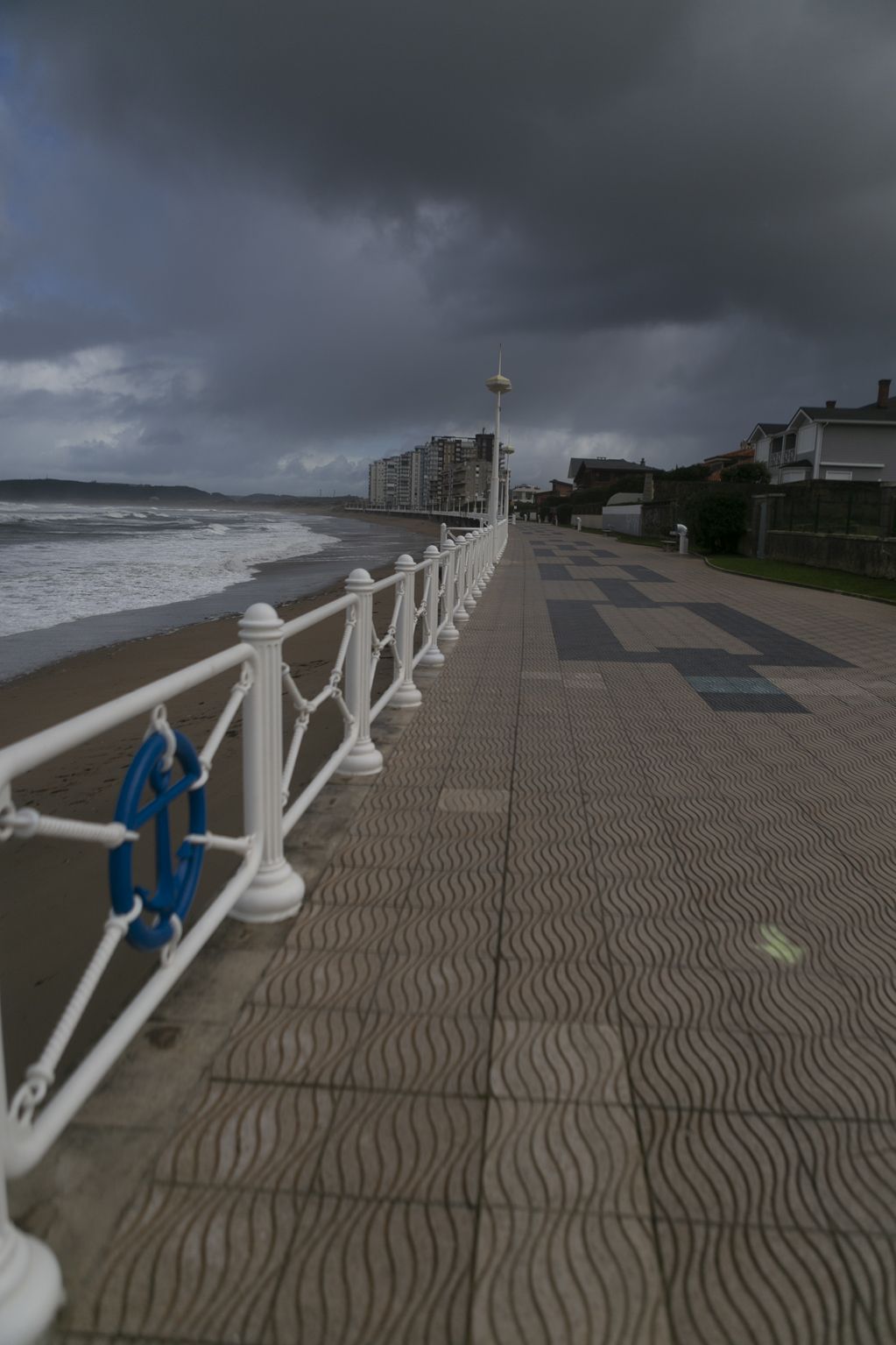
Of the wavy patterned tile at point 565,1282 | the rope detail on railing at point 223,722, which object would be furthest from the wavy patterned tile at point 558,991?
the rope detail on railing at point 223,722

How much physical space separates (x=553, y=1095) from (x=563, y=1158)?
0.75 feet

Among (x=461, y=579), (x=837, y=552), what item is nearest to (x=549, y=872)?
(x=461, y=579)

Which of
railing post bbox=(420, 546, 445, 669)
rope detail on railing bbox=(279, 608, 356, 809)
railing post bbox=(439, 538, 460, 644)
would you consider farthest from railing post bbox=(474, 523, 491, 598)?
rope detail on railing bbox=(279, 608, 356, 809)

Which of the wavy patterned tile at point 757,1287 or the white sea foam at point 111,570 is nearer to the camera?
the wavy patterned tile at point 757,1287

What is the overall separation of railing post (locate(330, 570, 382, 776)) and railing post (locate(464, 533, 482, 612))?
7.21 m

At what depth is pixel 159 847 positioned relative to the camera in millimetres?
2395

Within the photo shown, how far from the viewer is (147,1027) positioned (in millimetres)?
2609

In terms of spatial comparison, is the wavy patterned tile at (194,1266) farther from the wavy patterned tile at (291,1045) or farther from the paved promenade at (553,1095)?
the wavy patterned tile at (291,1045)

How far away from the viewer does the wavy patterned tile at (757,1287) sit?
173 cm

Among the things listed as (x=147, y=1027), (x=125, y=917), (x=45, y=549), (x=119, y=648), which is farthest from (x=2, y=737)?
(x=45, y=549)

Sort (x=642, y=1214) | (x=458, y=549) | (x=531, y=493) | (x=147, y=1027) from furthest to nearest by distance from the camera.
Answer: (x=531, y=493), (x=458, y=549), (x=147, y=1027), (x=642, y=1214)

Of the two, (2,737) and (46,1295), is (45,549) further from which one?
(46,1295)

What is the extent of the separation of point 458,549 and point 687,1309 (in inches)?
377

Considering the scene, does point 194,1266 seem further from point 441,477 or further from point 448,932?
point 441,477
